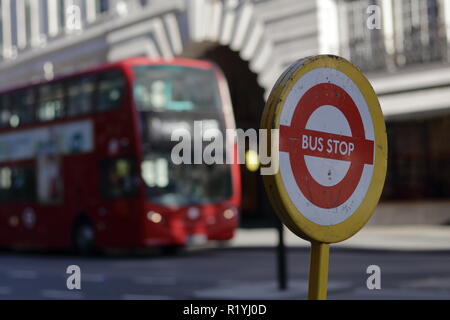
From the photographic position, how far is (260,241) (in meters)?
19.1

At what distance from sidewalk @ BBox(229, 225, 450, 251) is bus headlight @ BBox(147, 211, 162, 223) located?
2.60 metres

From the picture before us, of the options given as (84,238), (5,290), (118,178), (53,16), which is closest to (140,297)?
(5,290)

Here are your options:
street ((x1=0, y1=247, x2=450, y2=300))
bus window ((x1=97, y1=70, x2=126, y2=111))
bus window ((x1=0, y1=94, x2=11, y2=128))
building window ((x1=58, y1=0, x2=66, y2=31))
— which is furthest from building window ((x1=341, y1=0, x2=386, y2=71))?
building window ((x1=58, y1=0, x2=66, y2=31))

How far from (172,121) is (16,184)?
504cm

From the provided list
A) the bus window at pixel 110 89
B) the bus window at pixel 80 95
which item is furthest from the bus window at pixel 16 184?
the bus window at pixel 110 89

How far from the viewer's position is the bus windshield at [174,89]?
1583cm

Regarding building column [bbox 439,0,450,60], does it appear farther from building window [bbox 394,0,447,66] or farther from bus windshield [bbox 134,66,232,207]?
bus windshield [bbox 134,66,232,207]

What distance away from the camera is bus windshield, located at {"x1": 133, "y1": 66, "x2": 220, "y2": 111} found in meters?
15.8

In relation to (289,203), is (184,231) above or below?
below

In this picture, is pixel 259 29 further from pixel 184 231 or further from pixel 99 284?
pixel 99 284

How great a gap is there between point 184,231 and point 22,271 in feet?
10.4

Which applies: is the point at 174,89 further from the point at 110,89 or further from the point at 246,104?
the point at 246,104

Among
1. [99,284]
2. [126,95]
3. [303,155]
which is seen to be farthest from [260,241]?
[303,155]

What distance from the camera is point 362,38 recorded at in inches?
800
